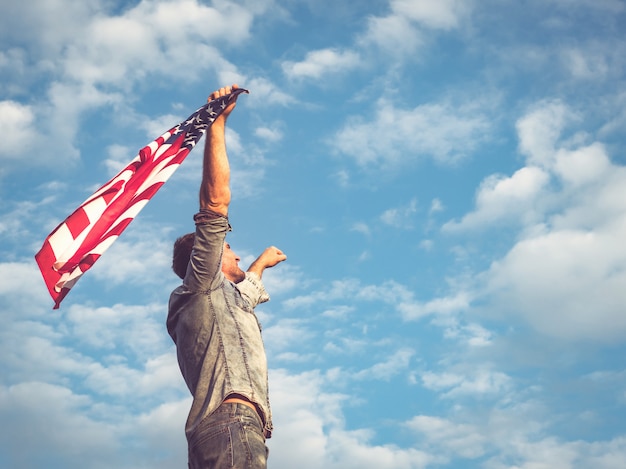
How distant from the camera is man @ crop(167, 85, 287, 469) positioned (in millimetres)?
5496

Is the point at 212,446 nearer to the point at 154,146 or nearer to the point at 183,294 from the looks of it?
the point at 183,294

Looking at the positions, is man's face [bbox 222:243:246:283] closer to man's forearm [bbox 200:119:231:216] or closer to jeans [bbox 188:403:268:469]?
man's forearm [bbox 200:119:231:216]

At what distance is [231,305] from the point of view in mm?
6375

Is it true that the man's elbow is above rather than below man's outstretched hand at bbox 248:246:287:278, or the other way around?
below

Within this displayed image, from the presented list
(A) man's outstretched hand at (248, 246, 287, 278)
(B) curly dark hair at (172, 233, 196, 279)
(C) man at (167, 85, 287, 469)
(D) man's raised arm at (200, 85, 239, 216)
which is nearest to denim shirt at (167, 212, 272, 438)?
(C) man at (167, 85, 287, 469)

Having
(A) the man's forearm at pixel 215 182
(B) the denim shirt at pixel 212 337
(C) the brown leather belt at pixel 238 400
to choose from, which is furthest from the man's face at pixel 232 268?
(C) the brown leather belt at pixel 238 400

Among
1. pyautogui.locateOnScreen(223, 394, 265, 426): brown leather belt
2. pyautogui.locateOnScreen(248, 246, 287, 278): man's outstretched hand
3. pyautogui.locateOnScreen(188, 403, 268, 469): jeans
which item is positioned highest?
pyautogui.locateOnScreen(248, 246, 287, 278): man's outstretched hand

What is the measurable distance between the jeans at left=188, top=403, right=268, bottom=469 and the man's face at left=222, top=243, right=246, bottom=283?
74.9 inches

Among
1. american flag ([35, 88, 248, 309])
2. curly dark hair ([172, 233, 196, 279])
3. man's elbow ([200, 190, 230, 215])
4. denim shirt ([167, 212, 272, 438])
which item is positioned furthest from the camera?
curly dark hair ([172, 233, 196, 279])

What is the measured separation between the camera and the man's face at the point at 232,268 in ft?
23.9

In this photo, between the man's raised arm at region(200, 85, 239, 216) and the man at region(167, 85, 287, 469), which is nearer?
the man at region(167, 85, 287, 469)

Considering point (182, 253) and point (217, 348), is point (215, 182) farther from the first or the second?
point (217, 348)

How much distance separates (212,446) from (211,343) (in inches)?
35.4

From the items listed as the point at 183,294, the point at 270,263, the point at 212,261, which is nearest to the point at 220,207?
the point at 212,261
